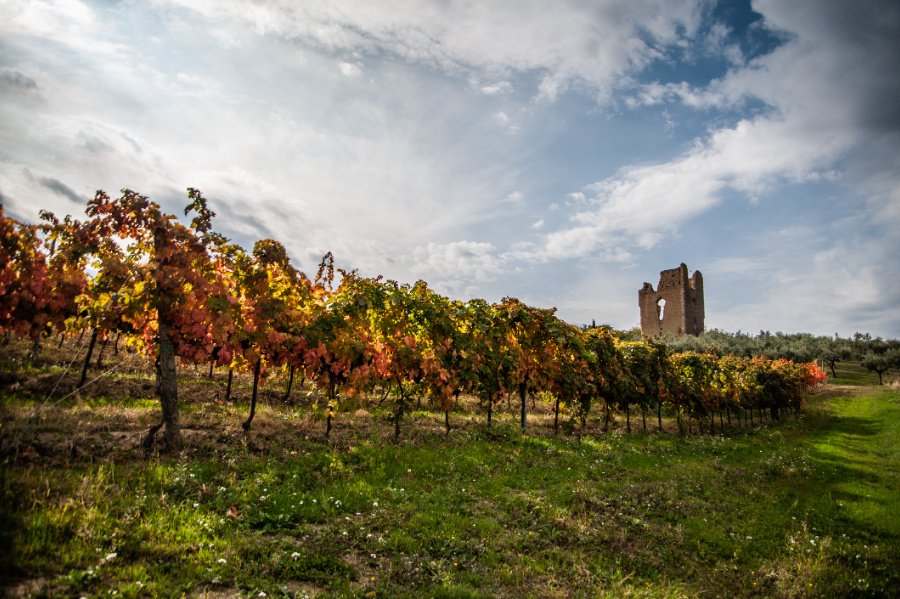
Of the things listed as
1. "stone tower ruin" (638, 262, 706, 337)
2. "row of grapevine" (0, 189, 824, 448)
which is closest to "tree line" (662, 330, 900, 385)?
"stone tower ruin" (638, 262, 706, 337)

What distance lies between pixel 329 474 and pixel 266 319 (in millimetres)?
4388

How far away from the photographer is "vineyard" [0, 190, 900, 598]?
561 centimetres

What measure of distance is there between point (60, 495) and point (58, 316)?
4.95m

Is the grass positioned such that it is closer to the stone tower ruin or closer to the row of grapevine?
the row of grapevine

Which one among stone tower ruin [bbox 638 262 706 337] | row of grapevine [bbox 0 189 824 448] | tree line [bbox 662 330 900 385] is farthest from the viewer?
stone tower ruin [bbox 638 262 706 337]

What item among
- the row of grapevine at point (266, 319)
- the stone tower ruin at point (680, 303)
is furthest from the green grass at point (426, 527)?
the stone tower ruin at point (680, 303)

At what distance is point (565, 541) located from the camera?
7832 millimetres

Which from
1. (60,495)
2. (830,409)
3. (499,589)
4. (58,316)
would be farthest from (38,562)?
(830,409)

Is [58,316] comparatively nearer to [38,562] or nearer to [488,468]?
[38,562]

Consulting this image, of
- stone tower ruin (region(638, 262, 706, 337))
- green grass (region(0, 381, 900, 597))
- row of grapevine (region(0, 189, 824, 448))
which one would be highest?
stone tower ruin (region(638, 262, 706, 337))

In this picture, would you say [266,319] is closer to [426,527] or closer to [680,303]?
[426,527]

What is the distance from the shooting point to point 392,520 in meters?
7.70

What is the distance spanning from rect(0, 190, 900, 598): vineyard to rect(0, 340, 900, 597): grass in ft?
0.15

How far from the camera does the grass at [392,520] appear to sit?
5203 mm
